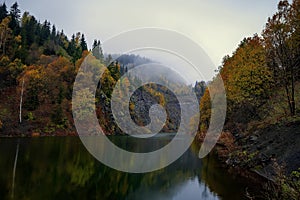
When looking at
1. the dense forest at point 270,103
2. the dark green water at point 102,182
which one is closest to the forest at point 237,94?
the dense forest at point 270,103

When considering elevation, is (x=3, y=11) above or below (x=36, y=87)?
above

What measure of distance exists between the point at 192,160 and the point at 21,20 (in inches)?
2976

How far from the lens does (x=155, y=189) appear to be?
1171 cm

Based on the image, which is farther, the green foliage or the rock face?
the rock face

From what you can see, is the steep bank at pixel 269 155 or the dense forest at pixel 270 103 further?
the dense forest at pixel 270 103

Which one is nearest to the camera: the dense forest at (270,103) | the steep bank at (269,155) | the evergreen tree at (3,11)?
the steep bank at (269,155)

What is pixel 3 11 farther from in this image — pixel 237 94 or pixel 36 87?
pixel 237 94

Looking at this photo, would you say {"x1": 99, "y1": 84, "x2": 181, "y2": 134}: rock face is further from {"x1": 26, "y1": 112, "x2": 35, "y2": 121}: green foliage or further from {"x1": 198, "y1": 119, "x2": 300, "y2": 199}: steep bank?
{"x1": 198, "y1": 119, "x2": 300, "y2": 199}: steep bank

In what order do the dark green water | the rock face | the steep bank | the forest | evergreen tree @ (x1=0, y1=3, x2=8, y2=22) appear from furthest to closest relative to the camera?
evergreen tree @ (x1=0, y1=3, x2=8, y2=22) < the rock face < the forest < the steep bank < the dark green water

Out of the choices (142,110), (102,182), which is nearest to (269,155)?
(102,182)

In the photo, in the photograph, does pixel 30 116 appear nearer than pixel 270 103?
No

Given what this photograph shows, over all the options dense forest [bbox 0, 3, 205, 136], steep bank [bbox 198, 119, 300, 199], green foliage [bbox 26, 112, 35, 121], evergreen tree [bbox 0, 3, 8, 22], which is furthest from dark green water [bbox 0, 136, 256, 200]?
evergreen tree [bbox 0, 3, 8, 22]

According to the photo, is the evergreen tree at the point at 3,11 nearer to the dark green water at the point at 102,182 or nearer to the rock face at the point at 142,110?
the rock face at the point at 142,110

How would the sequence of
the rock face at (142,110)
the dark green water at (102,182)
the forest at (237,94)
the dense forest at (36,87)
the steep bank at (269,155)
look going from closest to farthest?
the dark green water at (102,182) < the steep bank at (269,155) < the forest at (237,94) < the dense forest at (36,87) < the rock face at (142,110)
